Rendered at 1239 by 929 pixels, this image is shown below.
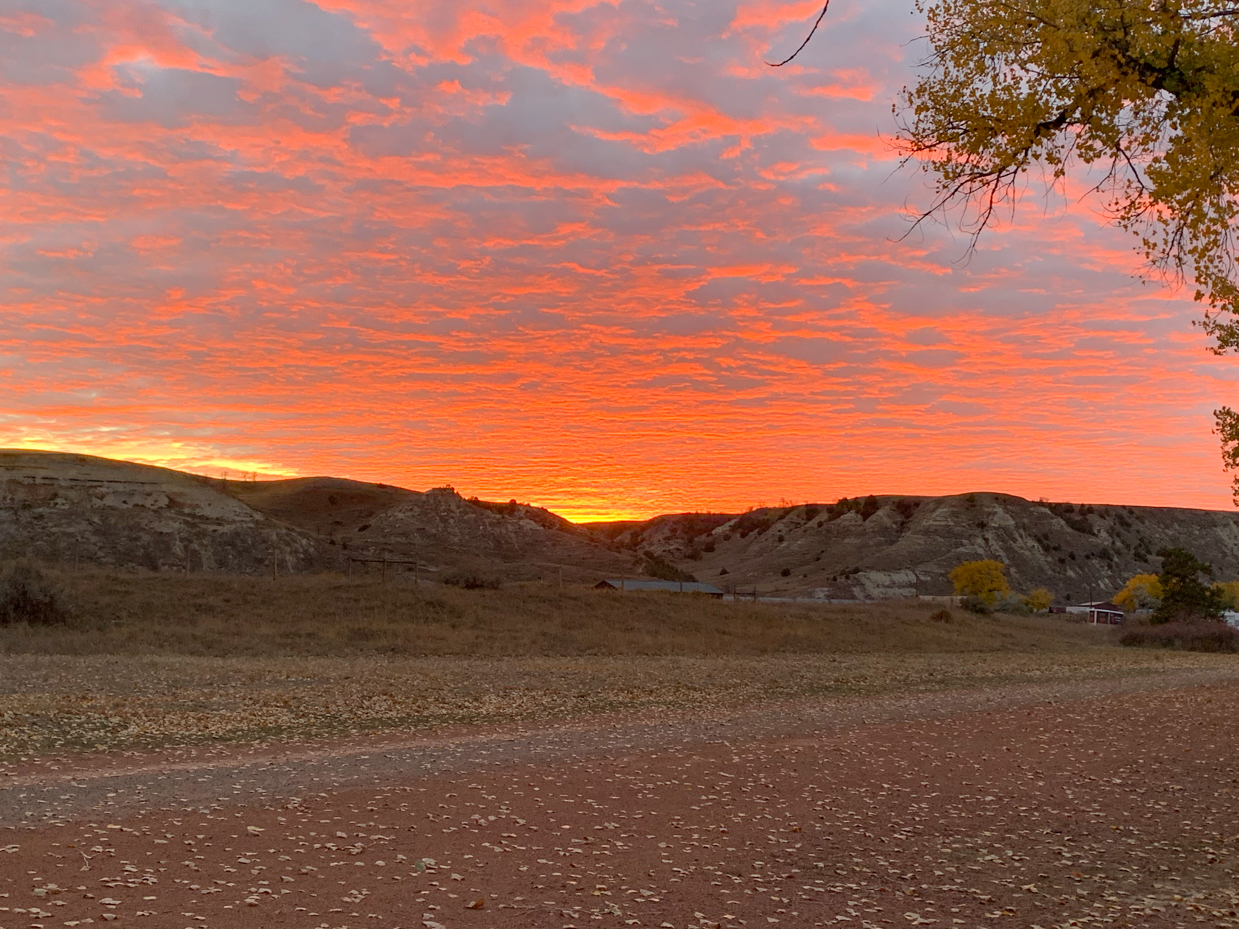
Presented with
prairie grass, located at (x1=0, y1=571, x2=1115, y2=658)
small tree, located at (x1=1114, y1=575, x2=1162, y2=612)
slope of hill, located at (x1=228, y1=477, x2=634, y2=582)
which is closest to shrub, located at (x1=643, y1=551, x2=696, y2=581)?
slope of hill, located at (x1=228, y1=477, x2=634, y2=582)

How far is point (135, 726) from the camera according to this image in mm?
16047

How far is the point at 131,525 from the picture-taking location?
72.5 m

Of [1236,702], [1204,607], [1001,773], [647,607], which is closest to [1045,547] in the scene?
[1204,607]

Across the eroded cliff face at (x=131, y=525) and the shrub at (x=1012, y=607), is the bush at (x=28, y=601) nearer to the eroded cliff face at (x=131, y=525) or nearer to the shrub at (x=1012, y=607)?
the eroded cliff face at (x=131, y=525)

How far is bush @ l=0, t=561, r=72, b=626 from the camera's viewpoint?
110 feet

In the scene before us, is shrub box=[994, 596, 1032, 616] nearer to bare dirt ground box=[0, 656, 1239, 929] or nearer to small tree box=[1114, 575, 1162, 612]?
small tree box=[1114, 575, 1162, 612]

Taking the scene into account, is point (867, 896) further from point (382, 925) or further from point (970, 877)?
point (382, 925)

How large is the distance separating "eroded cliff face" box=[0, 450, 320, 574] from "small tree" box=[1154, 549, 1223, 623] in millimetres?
57886

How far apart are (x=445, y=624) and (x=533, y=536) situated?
64887 millimetres

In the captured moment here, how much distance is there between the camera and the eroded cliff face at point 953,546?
104 m

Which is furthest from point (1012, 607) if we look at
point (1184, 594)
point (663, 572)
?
point (663, 572)

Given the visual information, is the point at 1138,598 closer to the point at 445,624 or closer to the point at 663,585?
the point at 663,585

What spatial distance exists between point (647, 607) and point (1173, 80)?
40537 mm

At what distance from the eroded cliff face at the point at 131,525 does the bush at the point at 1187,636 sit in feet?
180
